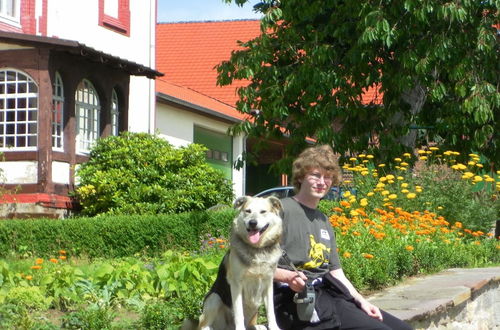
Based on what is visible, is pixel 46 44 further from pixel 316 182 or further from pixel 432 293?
pixel 316 182

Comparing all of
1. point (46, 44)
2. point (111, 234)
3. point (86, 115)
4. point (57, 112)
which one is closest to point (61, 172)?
point (57, 112)

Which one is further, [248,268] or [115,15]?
[115,15]

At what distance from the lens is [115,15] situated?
23328mm

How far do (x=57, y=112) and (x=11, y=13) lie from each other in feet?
8.26

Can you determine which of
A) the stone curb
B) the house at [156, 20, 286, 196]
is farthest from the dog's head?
the house at [156, 20, 286, 196]

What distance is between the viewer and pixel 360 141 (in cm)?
1916

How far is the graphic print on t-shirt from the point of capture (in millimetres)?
5879

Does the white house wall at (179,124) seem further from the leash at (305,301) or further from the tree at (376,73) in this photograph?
the leash at (305,301)

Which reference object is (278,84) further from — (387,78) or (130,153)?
(130,153)

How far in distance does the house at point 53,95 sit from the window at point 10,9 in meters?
0.02

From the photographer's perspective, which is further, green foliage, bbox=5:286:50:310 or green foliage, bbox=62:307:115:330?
green foliage, bbox=5:286:50:310

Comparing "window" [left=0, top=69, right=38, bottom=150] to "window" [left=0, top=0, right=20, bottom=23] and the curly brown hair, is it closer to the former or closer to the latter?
"window" [left=0, top=0, right=20, bottom=23]

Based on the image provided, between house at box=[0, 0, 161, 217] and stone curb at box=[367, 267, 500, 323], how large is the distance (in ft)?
33.2

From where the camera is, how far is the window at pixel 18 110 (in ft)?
63.5
